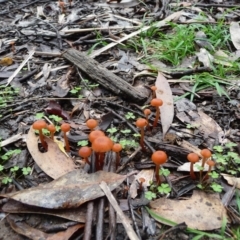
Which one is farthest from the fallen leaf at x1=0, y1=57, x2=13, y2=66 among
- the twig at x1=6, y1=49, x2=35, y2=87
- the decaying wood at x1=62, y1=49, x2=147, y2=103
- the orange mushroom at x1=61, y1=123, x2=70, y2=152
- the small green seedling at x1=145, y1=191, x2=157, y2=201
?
the small green seedling at x1=145, y1=191, x2=157, y2=201

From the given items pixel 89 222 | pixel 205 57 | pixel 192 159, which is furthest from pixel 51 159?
pixel 205 57

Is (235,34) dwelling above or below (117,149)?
below

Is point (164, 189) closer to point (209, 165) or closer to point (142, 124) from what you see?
point (209, 165)

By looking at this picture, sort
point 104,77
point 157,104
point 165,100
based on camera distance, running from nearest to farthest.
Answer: point 157,104 → point 165,100 → point 104,77

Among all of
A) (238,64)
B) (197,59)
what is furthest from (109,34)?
(238,64)

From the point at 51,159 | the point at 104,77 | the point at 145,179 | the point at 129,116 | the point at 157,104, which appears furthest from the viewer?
the point at 104,77

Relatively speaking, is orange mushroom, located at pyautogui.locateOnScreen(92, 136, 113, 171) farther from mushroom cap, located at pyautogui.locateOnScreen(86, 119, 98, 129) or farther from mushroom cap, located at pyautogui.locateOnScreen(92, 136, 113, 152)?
mushroom cap, located at pyautogui.locateOnScreen(86, 119, 98, 129)

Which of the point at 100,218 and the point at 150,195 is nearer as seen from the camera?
the point at 100,218
